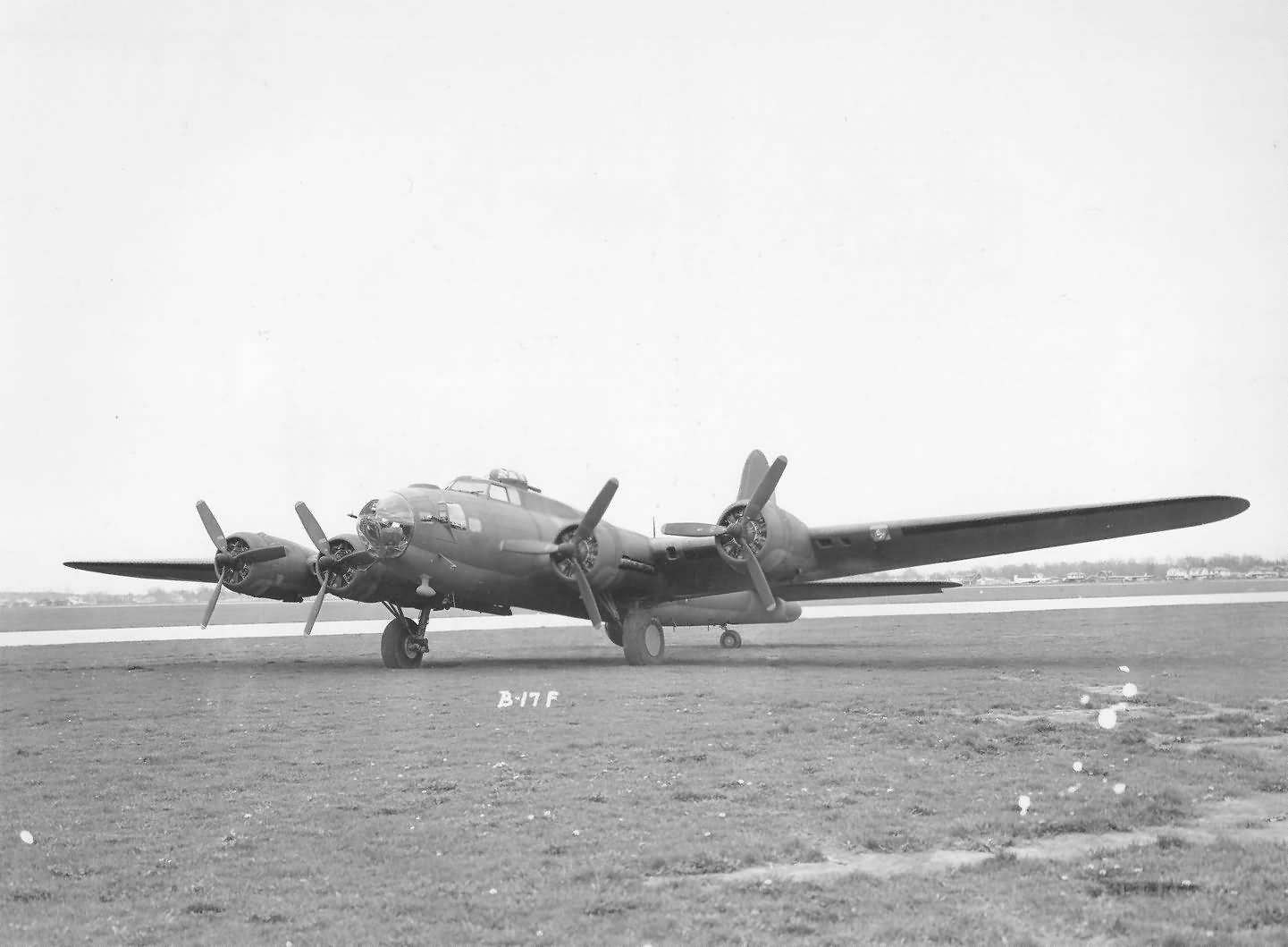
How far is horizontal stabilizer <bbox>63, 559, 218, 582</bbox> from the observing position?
24.1 m

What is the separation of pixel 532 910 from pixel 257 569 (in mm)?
17744

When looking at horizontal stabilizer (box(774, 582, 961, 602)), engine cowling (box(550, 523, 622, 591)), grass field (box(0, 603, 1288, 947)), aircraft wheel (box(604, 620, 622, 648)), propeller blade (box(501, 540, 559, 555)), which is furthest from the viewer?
horizontal stabilizer (box(774, 582, 961, 602))

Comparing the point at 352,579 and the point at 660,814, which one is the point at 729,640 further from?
the point at 660,814

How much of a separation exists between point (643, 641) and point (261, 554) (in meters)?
8.04

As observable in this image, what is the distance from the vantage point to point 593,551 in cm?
1945

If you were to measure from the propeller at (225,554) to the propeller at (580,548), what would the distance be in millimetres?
5665

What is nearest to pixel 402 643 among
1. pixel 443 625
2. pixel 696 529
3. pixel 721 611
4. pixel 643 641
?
pixel 643 641

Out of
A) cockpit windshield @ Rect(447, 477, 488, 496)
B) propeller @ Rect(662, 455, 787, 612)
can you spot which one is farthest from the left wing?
cockpit windshield @ Rect(447, 477, 488, 496)

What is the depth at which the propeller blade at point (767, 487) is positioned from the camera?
702 inches

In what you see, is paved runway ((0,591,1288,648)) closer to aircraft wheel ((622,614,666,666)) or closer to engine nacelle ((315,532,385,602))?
engine nacelle ((315,532,385,602))

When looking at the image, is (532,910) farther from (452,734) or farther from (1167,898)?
(452,734)

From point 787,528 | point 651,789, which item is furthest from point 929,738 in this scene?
point 787,528

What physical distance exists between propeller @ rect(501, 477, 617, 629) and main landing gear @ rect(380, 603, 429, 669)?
2.63 meters

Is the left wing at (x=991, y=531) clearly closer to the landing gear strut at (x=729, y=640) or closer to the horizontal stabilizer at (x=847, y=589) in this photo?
the horizontal stabilizer at (x=847, y=589)
